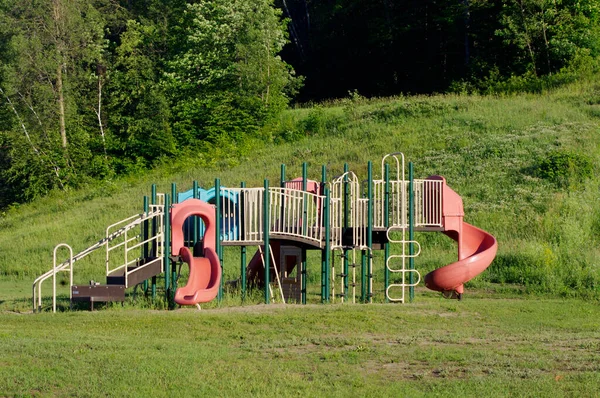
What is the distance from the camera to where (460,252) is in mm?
23875

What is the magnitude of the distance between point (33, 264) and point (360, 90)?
41449 millimetres

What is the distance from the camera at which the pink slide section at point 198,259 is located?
1975 cm

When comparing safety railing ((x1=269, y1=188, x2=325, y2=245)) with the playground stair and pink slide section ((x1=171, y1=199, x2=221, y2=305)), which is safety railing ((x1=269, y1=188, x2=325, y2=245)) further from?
the playground stair

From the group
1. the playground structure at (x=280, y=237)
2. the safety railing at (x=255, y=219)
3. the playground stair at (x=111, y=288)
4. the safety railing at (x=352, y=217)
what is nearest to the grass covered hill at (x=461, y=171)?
the playground structure at (x=280, y=237)

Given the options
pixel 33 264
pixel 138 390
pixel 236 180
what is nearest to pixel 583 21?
pixel 236 180

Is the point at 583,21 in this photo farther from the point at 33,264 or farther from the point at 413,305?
the point at 413,305

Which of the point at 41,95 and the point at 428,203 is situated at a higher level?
the point at 41,95

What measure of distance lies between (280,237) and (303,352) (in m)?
7.01

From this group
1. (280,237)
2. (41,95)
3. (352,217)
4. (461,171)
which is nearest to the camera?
(280,237)

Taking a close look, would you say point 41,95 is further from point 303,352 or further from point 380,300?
point 303,352

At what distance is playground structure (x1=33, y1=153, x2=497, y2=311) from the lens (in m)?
20.5

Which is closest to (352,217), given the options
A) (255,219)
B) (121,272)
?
(255,219)

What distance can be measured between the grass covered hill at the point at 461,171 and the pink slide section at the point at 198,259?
856cm

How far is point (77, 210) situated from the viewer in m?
44.7
